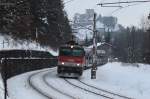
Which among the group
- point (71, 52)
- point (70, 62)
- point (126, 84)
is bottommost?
point (126, 84)

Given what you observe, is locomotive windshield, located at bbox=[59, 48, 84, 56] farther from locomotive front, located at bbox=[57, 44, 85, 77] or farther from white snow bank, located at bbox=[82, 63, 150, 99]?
white snow bank, located at bbox=[82, 63, 150, 99]

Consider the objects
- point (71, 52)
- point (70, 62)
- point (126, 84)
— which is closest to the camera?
point (126, 84)

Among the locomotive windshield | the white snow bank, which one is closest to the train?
the locomotive windshield

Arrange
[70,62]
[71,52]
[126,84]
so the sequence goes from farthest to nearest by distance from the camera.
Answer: [71,52] < [70,62] < [126,84]

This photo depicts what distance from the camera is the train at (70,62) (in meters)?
45.6

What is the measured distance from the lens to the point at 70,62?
150 feet

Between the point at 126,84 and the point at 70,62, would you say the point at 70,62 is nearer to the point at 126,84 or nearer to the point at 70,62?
the point at 70,62

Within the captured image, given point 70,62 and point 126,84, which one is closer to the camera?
point 126,84

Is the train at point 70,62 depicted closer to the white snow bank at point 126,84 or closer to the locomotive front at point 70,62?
the locomotive front at point 70,62

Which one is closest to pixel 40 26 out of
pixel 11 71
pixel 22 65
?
pixel 22 65

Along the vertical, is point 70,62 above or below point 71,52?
below

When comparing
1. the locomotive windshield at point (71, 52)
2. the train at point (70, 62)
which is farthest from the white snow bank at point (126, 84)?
the locomotive windshield at point (71, 52)

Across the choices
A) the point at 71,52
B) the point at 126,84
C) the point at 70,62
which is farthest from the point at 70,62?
the point at 126,84

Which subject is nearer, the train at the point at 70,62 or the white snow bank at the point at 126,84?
the white snow bank at the point at 126,84
